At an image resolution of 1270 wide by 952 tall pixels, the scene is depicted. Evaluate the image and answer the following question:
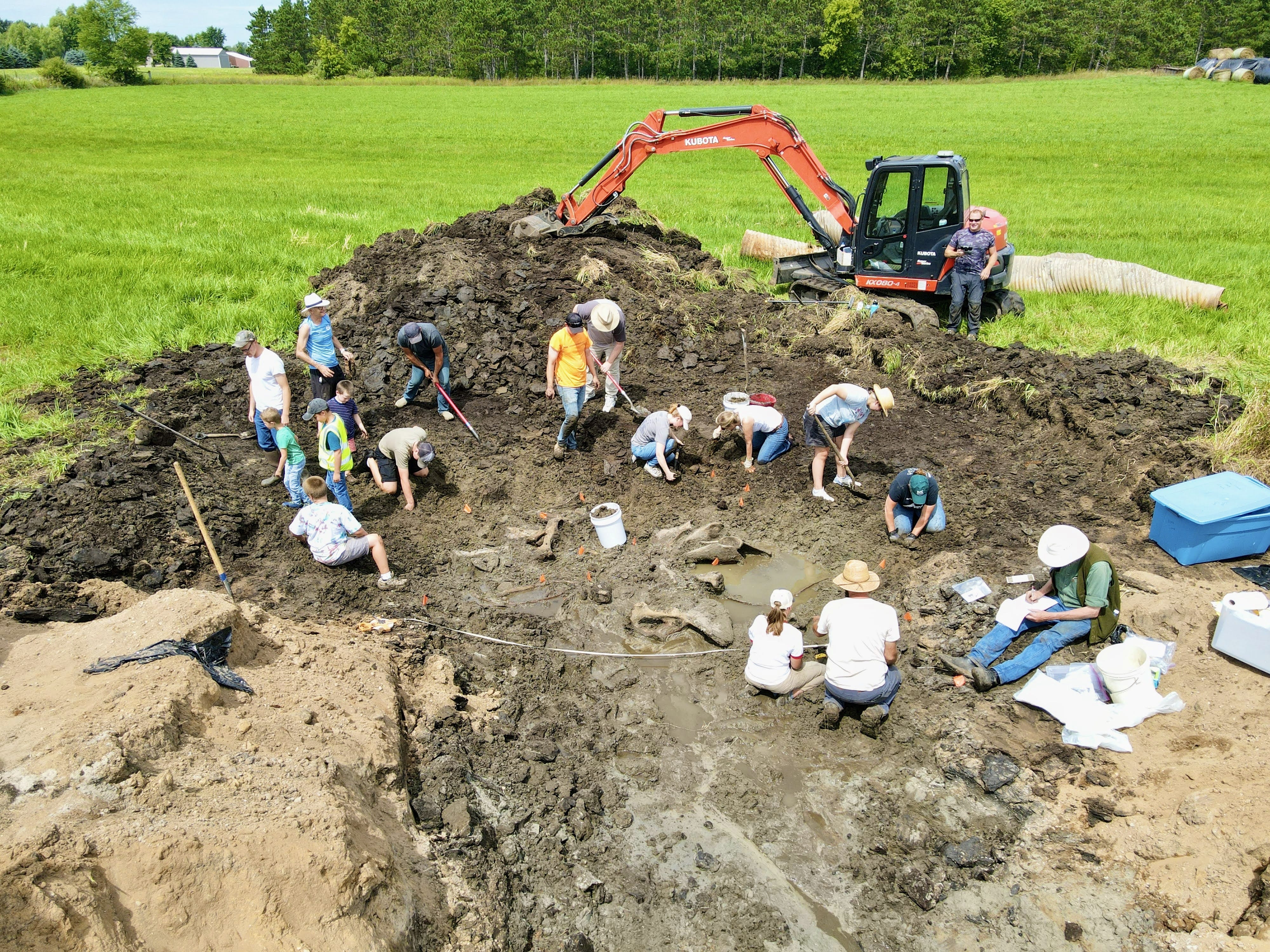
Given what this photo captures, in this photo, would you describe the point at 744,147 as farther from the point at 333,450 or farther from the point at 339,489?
the point at 339,489

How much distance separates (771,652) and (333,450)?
4.81 metres

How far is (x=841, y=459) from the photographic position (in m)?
8.41

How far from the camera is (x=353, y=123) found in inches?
1571

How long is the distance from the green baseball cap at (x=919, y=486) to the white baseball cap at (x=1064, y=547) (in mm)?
1540

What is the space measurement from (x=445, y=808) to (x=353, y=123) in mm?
42847

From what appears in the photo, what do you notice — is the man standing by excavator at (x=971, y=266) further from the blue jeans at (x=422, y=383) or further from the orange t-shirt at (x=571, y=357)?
the blue jeans at (x=422, y=383)

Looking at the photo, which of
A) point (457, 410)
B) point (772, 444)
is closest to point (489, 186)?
point (457, 410)

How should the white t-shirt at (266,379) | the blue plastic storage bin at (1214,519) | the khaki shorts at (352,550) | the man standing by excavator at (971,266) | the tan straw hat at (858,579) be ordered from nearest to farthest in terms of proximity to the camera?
the tan straw hat at (858,579), the blue plastic storage bin at (1214,519), the khaki shorts at (352,550), the white t-shirt at (266,379), the man standing by excavator at (971,266)

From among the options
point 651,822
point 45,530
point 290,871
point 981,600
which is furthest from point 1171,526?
point 45,530

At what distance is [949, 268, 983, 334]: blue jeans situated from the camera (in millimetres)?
11602

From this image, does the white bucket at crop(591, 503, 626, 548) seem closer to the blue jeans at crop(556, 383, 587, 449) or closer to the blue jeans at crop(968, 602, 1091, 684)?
the blue jeans at crop(556, 383, 587, 449)

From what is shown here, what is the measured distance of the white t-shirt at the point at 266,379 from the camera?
833 cm

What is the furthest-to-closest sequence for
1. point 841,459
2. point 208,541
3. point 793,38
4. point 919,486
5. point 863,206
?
1. point 793,38
2. point 863,206
3. point 841,459
4. point 919,486
5. point 208,541

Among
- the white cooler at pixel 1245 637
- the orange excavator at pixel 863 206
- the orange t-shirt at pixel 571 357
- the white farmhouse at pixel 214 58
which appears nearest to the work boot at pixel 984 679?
the white cooler at pixel 1245 637
